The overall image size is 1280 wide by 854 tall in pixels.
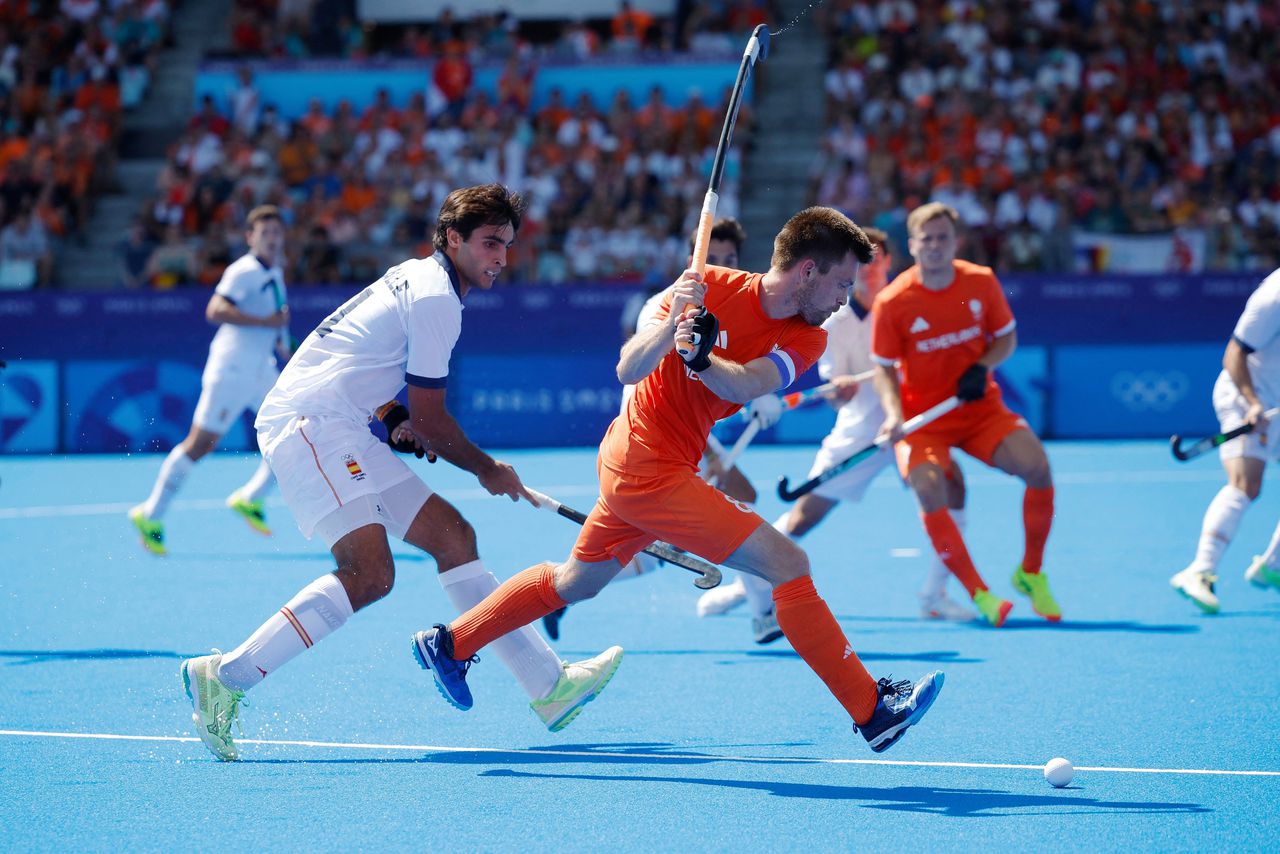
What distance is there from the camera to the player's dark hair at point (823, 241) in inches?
185

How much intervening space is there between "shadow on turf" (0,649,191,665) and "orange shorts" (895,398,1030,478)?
3498 millimetres

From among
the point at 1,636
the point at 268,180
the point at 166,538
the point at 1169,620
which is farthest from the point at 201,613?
the point at 268,180

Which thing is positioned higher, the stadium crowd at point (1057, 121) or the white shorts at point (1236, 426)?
the stadium crowd at point (1057, 121)

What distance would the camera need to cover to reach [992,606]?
7281mm

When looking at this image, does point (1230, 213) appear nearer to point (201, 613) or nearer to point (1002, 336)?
point (1002, 336)

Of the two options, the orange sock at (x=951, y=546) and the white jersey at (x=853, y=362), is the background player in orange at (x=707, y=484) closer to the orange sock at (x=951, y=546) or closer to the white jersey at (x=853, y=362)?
the orange sock at (x=951, y=546)

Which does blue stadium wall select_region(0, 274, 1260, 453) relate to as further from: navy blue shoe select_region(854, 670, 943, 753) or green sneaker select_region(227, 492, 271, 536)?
navy blue shoe select_region(854, 670, 943, 753)

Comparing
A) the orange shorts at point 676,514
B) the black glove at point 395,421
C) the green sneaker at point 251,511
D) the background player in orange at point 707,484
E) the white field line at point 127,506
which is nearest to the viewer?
the background player in orange at point 707,484

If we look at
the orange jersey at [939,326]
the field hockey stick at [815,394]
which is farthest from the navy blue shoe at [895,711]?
the field hockey stick at [815,394]

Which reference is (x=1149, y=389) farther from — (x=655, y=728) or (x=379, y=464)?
(x=379, y=464)

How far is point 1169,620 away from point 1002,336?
1.59m

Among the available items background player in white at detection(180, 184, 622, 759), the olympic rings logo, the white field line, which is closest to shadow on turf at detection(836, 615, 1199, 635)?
background player in white at detection(180, 184, 622, 759)

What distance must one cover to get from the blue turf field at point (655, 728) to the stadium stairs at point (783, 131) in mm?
9756

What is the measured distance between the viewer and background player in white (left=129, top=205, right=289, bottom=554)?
972 cm
